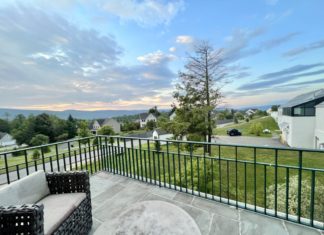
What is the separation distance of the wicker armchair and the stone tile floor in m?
0.36

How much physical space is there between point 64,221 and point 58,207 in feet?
0.73

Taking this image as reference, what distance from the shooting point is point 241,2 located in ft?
17.8

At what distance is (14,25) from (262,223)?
629 centimetres

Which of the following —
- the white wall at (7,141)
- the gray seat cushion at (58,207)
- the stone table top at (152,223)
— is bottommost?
the white wall at (7,141)

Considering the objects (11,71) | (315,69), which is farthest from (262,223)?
(315,69)

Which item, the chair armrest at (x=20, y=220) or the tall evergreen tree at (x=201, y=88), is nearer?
the chair armrest at (x=20, y=220)

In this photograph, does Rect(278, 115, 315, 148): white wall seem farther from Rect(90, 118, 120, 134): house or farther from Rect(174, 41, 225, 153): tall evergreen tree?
Rect(90, 118, 120, 134): house

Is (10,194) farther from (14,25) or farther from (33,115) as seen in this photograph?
(33,115)

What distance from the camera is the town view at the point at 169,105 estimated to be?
179 centimetres

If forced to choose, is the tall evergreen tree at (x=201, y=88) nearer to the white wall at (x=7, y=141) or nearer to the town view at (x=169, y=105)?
the town view at (x=169, y=105)

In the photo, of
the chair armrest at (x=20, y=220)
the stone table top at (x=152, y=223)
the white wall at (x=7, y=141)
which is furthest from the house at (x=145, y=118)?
the chair armrest at (x=20, y=220)

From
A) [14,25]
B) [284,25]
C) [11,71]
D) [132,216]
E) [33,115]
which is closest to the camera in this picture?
[132,216]

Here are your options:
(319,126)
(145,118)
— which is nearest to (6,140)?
(145,118)

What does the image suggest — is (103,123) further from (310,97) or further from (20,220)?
(20,220)
